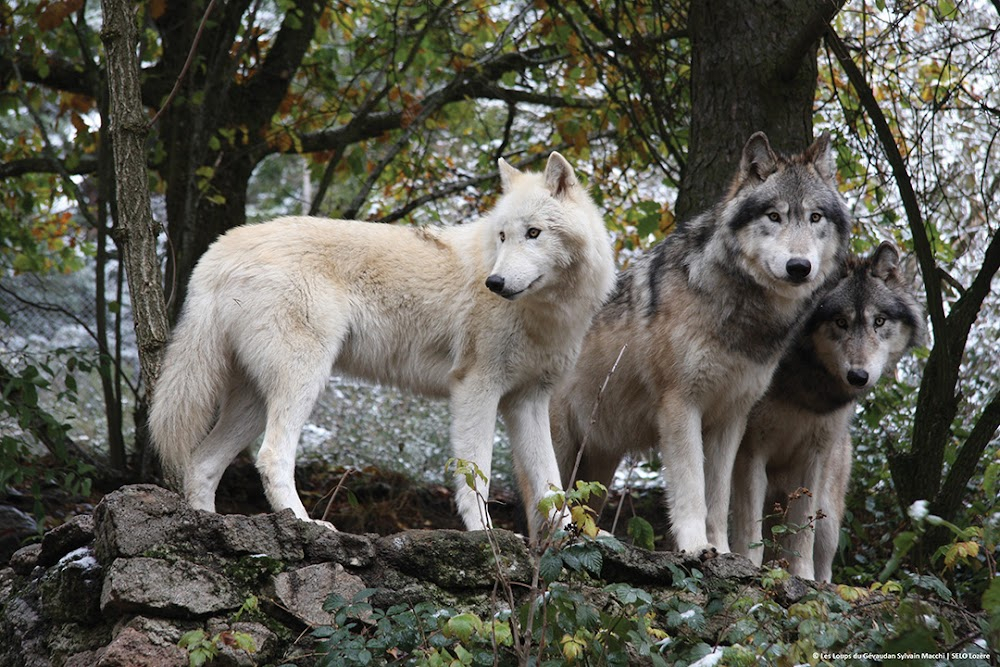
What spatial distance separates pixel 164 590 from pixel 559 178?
2.76m

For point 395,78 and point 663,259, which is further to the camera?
point 395,78

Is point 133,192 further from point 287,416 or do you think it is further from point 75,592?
point 75,592

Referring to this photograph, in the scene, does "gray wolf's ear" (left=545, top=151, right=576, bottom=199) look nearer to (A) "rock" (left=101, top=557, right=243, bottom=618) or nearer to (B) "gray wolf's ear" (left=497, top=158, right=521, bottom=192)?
(B) "gray wolf's ear" (left=497, top=158, right=521, bottom=192)

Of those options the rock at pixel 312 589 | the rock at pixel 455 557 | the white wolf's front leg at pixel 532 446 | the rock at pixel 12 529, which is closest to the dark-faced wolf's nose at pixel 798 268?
the white wolf's front leg at pixel 532 446

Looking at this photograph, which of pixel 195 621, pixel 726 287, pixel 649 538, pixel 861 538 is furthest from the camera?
pixel 861 538

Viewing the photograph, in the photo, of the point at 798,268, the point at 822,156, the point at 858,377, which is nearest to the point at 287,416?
the point at 798,268

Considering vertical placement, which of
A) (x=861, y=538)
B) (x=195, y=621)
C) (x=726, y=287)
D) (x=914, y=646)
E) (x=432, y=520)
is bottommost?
(x=432, y=520)

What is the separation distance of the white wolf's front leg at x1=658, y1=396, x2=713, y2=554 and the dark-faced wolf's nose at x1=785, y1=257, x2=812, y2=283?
0.86 m

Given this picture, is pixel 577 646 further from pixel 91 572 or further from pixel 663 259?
pixel 663 259

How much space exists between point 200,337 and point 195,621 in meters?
1.57

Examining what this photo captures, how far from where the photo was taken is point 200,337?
455 centimetres

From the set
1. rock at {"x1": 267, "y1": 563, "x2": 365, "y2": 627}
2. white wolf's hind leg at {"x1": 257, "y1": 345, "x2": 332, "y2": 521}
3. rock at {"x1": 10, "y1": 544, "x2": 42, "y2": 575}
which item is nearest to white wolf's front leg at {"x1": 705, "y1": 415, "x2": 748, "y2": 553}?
white wolf's hind leg at {"x1": 257, "y1": 345, "x2": 332, "y2": 521}

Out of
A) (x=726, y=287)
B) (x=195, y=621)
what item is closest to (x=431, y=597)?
(x=195, y=621)

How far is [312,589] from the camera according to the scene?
358 centimetres
